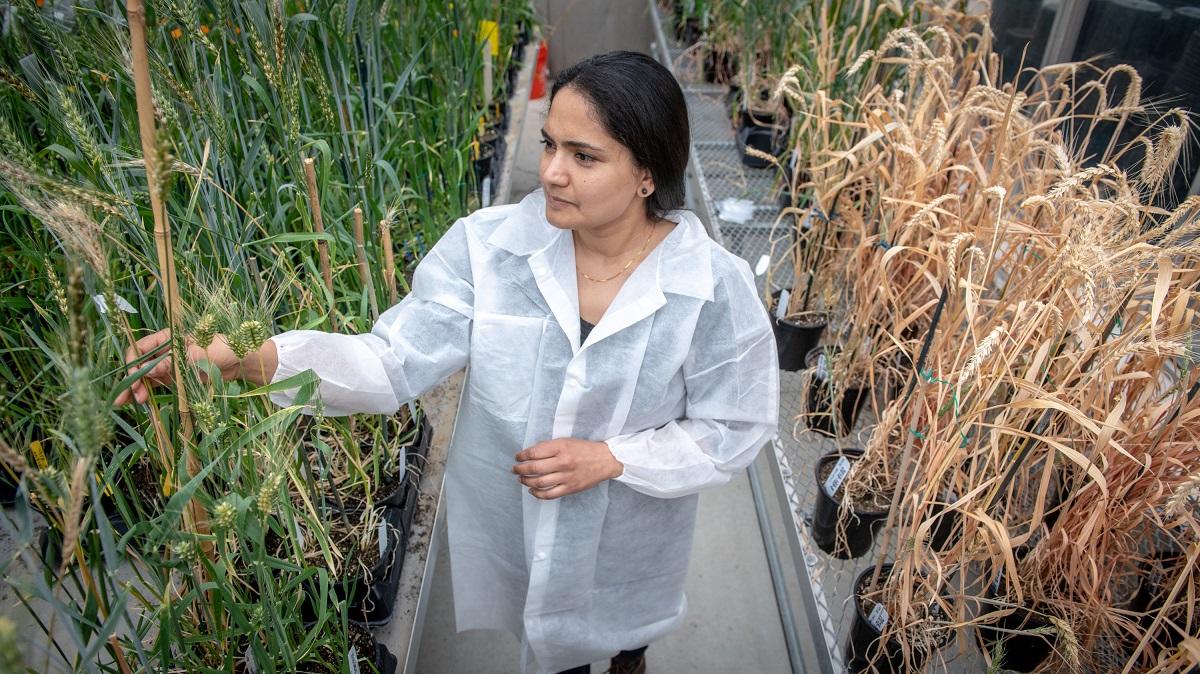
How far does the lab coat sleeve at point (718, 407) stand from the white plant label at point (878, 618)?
0.36 meters

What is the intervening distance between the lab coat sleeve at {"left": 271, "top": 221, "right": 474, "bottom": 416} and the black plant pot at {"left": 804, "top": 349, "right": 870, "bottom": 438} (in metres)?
1.02

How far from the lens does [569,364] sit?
1.08 metres

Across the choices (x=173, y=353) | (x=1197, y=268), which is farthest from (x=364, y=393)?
(x=1197, y=268)

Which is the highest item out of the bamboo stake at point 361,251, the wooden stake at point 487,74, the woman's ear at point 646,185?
the woman's ear at point 646,185

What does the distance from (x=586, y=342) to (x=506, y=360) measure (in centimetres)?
12

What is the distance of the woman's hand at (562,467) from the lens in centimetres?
104

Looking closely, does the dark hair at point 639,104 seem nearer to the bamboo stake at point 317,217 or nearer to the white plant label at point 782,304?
the bamboo stake at point 317,217

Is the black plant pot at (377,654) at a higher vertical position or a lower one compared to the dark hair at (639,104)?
lower

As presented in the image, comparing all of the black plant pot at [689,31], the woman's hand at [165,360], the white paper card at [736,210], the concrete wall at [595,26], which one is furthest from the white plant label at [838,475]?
the concrete wall at [595,26]

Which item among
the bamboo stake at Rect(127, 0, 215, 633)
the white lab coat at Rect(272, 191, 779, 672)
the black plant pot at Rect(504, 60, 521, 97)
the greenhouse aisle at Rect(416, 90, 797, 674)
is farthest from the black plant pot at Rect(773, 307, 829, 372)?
the black plant pot at Rect(504, 60, 521, 97)

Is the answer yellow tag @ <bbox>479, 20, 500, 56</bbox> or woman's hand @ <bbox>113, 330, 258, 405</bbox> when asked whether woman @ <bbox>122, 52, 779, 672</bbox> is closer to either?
woman's hand @ <bbox>113, 330, 258, 405</bbox>

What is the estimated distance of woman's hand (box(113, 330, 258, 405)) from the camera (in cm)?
77

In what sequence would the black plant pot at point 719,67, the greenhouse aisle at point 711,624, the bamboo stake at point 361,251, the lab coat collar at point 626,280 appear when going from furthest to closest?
the black plant pot at point 719,67 → the greenhouse aisle at point 711,624 → the bamboo stake at point 361,251 → the lab coat collar at point 626,280

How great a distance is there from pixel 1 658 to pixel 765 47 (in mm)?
3336
